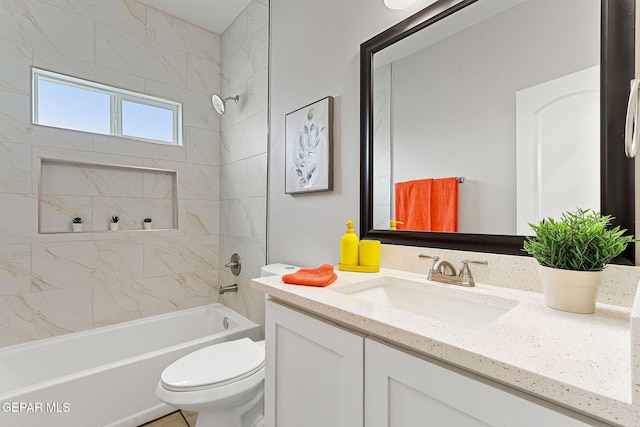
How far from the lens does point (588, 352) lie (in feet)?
1.65

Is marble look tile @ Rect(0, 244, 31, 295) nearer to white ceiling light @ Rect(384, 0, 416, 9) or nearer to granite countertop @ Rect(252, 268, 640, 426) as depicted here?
granite countertop @ Rect(252, 268, 640, 426)

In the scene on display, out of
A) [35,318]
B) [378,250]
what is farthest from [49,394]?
[378,250]

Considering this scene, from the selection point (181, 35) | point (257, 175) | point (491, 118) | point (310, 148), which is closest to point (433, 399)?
point (491, 118)

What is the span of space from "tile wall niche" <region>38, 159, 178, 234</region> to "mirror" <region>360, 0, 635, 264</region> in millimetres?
1910

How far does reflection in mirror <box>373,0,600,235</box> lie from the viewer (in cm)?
83

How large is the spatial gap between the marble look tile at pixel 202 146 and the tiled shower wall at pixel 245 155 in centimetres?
8

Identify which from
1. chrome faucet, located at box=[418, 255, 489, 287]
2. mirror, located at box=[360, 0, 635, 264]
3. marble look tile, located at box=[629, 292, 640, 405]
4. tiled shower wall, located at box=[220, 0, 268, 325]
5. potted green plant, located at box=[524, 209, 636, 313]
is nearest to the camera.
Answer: marble look tile, located at box=[629, 292, 640, 405]

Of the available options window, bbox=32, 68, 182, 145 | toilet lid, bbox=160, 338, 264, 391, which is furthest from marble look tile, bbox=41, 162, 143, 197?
toilet lid, bbox=160, 338, 264, 391

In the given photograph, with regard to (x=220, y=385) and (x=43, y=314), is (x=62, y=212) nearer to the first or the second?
(x=43, y=314)

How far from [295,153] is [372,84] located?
628 mm

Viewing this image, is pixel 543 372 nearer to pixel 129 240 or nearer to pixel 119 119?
pixel 129 240

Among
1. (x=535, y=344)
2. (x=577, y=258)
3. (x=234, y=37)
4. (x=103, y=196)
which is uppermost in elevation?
(x=234, y=37)

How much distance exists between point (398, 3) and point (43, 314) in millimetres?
2799

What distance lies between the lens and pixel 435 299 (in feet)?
3.21
